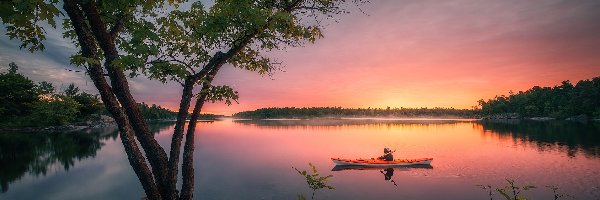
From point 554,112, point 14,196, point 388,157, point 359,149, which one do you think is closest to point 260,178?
point 388,157

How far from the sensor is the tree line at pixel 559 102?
437 feet

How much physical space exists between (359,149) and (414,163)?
22.4 m

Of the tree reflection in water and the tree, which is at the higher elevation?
the tree

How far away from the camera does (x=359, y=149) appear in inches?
2435

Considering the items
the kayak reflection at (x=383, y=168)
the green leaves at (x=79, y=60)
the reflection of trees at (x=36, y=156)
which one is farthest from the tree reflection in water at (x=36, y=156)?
the green leaves at (x=79, y=60)

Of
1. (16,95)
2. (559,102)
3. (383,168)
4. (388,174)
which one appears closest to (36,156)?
(16,95)

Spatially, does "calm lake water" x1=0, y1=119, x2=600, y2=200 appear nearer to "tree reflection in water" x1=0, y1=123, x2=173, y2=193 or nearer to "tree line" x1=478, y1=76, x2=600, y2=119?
"tree reflection in water" x1=0, y1=123, x2=173, y2=193

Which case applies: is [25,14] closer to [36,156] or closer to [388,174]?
[388,174]

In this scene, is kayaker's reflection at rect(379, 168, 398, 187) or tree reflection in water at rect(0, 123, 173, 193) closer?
kayaker's reflection at rect(379, 168, 398, 187)

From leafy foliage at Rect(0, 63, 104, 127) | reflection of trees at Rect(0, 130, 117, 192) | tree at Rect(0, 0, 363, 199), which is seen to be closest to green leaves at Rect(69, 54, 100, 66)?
tree at Rect(0, 0, 363, 199)

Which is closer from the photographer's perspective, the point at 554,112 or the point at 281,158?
the point at 281,158

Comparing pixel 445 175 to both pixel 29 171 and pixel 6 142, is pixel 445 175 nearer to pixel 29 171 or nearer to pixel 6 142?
pixel 29 171

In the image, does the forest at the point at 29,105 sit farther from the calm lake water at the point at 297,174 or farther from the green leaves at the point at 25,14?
the green leaves at the point at 25,14

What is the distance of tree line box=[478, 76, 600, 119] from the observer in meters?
133
